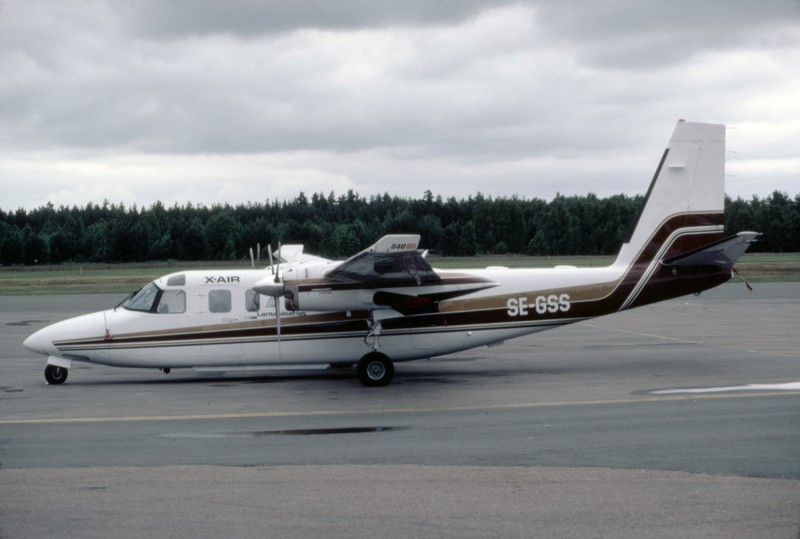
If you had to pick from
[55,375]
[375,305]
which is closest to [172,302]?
[55,375]

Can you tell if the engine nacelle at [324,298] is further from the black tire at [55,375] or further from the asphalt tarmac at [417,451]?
the black tire at [55,375]

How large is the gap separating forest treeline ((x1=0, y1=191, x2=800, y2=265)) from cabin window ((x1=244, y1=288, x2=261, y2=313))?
37588 mm

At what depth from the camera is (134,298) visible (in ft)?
60.3

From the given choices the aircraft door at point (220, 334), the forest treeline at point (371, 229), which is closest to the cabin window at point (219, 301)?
the aircraft door at point (220, 334)

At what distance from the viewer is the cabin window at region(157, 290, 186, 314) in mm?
17969

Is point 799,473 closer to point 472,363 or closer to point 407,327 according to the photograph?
point 407,327

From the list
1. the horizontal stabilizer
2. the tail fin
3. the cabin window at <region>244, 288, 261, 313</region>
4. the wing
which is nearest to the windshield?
the cabin window at <region>244, 288, 261, 313</region>

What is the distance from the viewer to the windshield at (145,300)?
1806cm

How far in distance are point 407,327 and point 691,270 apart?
654cm

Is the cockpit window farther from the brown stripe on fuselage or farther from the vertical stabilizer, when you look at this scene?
the vertical stabilizer

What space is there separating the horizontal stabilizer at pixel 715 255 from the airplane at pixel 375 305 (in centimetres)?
3

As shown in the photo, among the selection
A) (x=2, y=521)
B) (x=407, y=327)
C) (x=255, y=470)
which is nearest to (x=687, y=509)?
(x=255, y=470)

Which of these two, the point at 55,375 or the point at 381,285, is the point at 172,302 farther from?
the point at 381,285

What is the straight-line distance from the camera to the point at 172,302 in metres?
18.0
